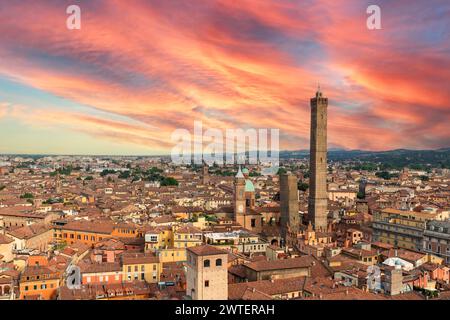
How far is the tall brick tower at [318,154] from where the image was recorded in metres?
25.1

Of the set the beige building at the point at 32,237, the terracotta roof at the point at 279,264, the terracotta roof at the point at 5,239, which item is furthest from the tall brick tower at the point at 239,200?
the terracotta roof at the point at 5,239

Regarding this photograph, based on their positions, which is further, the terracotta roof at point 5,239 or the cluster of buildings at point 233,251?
the terracotta roof at point 5,239

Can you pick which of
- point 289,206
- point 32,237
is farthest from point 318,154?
point 32,237

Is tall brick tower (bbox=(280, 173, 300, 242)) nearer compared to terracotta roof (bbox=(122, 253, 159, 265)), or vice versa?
terracotta roof (bbox=(122, 253, 159, 265))

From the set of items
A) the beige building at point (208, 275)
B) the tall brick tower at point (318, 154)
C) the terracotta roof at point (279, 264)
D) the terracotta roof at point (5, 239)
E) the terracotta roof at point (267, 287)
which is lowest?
the terracotta roof at point (267, 287)

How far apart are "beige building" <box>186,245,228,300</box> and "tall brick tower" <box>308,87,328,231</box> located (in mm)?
15053

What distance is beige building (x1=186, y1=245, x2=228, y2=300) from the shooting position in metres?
10.4

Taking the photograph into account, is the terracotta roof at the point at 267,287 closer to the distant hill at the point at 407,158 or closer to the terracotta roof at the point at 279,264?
the terracotta roof at the point at 279,264

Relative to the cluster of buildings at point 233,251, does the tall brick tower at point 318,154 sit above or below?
above

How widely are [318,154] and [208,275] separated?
16410 millimetres

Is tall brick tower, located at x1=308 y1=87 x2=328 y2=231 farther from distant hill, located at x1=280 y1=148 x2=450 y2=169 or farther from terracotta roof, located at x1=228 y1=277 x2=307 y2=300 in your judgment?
distant hill, located at x1=280 y1=148 x2=450 y2=169

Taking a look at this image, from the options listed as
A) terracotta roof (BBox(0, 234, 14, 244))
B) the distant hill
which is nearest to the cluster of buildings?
terracotta roof (BBox(0, 234, 14, 244))

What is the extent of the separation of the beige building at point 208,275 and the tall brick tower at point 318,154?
49.4 ft
